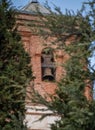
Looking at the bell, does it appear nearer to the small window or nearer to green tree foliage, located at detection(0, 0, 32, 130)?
the small window

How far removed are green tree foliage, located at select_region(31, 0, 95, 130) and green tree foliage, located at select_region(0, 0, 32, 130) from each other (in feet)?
9.53

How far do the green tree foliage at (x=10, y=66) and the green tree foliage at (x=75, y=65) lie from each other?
2.91 meters

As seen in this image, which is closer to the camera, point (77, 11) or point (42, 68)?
point (77, 11)

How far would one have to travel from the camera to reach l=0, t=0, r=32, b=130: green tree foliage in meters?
10.2

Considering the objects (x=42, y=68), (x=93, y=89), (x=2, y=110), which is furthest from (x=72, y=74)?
(x=42, y=68)

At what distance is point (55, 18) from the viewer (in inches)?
283

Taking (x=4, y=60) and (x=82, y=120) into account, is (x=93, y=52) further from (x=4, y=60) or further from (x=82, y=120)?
(x=4, y=60)

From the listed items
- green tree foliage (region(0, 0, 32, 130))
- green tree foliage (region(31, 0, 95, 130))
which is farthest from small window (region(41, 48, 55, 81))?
green tree foliage (region(31, 0, 95, 130))

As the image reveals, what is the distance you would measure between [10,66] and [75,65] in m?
4.00

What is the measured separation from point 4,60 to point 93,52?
4.44m

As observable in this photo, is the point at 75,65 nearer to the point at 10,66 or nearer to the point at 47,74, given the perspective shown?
the point at 10,66

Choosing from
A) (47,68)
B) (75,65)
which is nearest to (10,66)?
(75,65)

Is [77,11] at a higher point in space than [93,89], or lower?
higher

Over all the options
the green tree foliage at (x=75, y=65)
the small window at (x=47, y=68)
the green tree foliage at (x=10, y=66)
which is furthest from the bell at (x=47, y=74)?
the green tree foliage at (x=75, y=65)
